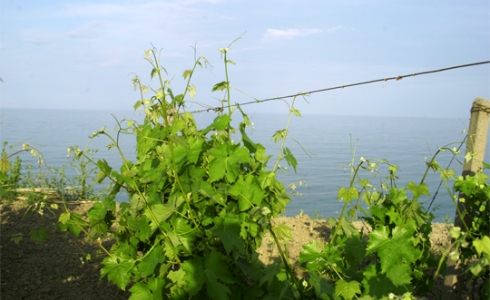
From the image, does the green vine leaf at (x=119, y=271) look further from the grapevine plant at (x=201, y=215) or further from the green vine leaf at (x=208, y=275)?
the green vine leaf at (x=208, y=275)

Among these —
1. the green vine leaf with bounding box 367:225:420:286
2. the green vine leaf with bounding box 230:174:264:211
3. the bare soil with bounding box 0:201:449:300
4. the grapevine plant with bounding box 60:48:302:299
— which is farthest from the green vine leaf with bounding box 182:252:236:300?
the bare soil with bounding box 0:201:449:300

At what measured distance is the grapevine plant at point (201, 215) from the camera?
6.53ft

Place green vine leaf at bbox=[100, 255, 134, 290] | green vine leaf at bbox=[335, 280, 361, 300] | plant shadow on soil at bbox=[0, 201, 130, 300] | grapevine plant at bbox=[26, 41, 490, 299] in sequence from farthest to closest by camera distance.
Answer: plant shadow on soil at bbox=[0, 201, 130, 300] → green vine leaf at bbox=[100, 255, 134, 290] → grapevine plant at bbox=[26, 41, 490, 299] → green vine leaf at bbox=[335, 280, 361, 300]

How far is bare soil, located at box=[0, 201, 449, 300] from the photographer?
129 inches

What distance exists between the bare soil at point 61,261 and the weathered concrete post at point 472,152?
87 centimetres

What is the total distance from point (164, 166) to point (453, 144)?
4.66 ft

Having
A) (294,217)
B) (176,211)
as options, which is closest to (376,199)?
(176,211)

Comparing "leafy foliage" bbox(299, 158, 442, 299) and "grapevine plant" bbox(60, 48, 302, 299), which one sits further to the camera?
"grapevine plant" bbox(60, 48, 302, 299)

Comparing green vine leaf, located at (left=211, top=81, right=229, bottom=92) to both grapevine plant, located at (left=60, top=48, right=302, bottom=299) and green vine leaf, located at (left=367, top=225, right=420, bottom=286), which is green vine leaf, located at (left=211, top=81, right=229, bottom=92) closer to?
grapevine plant, located at (left=60, top=48, right=302, bottom=299)

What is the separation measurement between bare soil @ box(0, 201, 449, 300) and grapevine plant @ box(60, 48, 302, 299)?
822 millimetres

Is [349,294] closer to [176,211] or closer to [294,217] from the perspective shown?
[176,211]

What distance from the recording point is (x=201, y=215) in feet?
6.99

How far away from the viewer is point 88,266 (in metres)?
3.65

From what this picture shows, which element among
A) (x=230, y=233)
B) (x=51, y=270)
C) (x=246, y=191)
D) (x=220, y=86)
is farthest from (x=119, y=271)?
(x=51, y=270)
